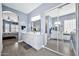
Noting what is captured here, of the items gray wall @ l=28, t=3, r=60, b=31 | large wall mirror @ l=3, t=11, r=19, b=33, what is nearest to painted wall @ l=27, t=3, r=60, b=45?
gray wall @ l=28, t=3, r=60, b=31

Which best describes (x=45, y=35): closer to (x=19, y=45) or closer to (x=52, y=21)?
(x=52, y=21)

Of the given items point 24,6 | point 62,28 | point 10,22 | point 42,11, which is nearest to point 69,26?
point 62,28

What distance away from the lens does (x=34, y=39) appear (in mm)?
2203

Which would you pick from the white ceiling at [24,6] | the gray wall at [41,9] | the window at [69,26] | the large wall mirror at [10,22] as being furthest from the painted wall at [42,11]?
the window at [69,26]

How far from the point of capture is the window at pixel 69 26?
6.62 feet

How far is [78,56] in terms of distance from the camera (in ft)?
6.61

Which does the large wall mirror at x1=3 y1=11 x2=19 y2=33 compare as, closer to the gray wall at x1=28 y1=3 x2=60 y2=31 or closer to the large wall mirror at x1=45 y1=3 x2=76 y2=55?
the gray wall at x1=28 y1=3 x2=60 y2=31

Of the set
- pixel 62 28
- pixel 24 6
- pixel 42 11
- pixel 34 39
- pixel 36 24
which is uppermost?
pixel 24 6

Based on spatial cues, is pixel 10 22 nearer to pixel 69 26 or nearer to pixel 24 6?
pixel 24 6

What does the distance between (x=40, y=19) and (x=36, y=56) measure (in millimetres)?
1078

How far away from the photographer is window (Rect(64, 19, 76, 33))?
2018 millimetres

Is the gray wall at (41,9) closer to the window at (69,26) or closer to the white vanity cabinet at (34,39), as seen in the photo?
the white vanity cabinet at (34,39)

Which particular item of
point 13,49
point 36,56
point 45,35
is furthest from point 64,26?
point 13,49

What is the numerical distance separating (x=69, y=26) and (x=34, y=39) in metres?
1.07
